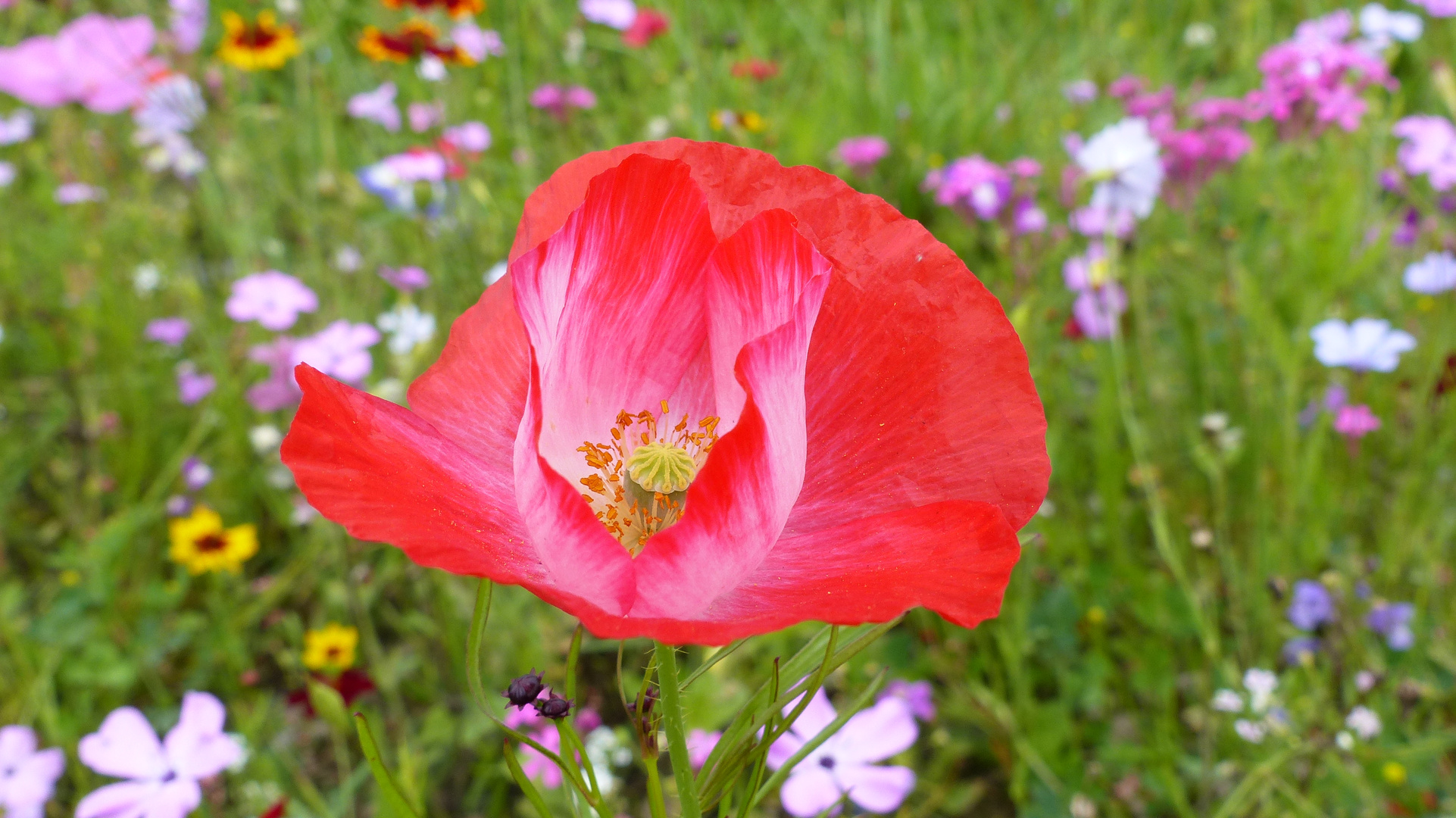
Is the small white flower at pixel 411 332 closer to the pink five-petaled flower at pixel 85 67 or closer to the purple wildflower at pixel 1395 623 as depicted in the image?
the pink five-petaled flower at pixel 85 67

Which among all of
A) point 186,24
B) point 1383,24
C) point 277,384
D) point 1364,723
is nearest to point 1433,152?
point 1383,24

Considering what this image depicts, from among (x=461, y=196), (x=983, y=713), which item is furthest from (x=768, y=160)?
(x=461, y=196)

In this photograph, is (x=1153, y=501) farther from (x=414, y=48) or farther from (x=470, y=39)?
(x=470, y=39)

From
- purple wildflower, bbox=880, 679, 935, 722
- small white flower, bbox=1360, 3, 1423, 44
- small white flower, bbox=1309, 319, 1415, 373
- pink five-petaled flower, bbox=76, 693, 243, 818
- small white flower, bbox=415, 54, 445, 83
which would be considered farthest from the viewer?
small white flower, bbox=1360, 3, 1423, 44

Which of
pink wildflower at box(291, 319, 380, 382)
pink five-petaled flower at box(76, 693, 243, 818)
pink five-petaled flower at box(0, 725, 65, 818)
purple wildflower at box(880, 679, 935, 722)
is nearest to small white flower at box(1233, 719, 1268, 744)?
purple wildflower at box(880, 679, 935, 722)

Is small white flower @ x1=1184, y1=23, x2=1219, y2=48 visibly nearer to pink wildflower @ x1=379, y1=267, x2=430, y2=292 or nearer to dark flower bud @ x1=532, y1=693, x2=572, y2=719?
pink wildflower @ x1=379, y1=267, x2=430, y2=292

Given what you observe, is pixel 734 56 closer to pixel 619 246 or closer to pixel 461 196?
pixel 461 196

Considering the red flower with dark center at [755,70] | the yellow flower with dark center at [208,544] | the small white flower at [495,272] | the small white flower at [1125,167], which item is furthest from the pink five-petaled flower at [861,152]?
the yellow flower with dark center at [208,544]
